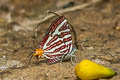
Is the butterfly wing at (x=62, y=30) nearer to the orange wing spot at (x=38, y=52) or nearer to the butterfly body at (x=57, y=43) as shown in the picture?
the butterfly body at (x=57, y=43)

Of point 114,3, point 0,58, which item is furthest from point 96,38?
point 114,3

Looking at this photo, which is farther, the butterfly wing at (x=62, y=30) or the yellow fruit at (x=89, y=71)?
the butterfly wing at (x=62, y=30)

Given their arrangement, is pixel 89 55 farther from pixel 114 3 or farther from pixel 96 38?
pixel 114 3

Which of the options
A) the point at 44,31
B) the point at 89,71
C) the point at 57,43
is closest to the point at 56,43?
the point at 57,43

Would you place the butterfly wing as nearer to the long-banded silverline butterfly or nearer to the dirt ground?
the long-banded silverline butterfly

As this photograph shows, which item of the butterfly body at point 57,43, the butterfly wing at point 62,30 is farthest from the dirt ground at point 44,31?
the butterfly wing at point 62,30

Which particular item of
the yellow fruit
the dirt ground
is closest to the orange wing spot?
the dirt ground

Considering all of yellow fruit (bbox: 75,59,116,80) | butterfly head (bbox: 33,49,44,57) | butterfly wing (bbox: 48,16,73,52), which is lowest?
yellow fruit (bbox: 75,59,116,80)
